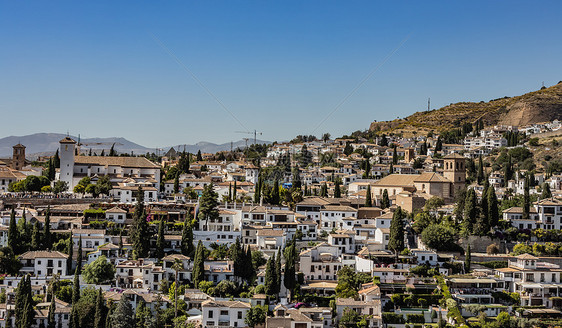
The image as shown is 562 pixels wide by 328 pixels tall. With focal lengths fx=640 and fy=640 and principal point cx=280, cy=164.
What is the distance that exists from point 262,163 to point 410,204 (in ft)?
124

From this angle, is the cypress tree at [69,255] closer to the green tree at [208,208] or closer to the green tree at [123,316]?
the green tree at [123,316]

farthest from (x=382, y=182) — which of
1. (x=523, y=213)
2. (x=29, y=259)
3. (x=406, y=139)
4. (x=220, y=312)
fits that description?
(x=406, y=139)

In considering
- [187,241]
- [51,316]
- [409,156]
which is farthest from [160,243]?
[409,156]

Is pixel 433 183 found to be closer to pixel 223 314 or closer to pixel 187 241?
pixel 187 241

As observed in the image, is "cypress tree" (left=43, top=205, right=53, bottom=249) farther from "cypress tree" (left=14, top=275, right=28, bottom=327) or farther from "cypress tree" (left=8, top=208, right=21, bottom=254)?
"cypress tree" (left=14, top=275, right=28, bottom=327)

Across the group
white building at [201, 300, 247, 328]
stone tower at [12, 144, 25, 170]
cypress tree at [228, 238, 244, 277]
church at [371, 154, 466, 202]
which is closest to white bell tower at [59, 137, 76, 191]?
stone tower at [12, 144, 25, 170]

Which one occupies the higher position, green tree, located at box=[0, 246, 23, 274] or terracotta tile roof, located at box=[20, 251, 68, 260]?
terracotta tile roof, located at box=[20, 251, 68, 260]

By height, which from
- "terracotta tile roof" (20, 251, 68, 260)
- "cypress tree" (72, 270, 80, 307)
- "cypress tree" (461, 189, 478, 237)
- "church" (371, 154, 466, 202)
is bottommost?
"cypress tree" (72, 270, 80, 307)

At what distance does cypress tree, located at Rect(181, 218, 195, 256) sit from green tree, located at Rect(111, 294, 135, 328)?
5.94m

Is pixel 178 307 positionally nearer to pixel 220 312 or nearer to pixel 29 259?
pixel 220 312

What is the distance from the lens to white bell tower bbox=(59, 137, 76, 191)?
49.9 metres

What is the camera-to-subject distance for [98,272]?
34.2 meters

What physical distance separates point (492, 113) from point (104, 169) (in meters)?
78.9

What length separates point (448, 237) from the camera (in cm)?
3934
